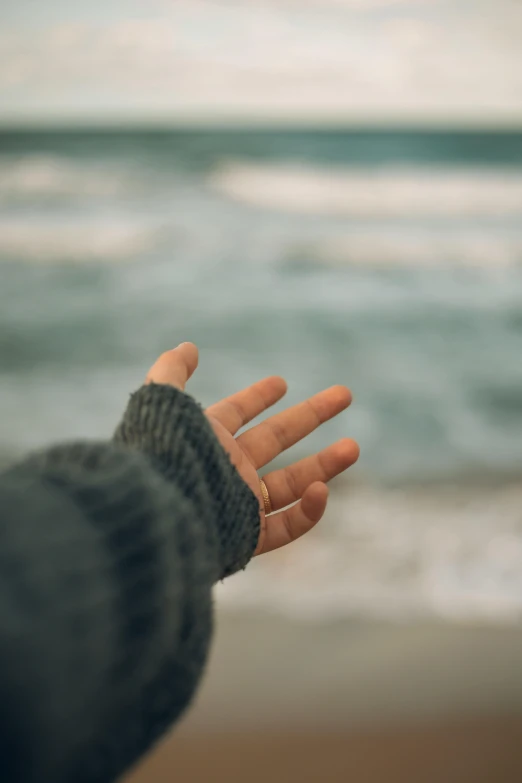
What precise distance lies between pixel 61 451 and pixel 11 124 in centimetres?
1078

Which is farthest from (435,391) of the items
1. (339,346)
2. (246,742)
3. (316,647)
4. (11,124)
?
(11,124)

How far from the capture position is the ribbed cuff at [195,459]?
0.69m

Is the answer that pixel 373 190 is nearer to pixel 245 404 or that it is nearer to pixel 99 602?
pixel 245 404

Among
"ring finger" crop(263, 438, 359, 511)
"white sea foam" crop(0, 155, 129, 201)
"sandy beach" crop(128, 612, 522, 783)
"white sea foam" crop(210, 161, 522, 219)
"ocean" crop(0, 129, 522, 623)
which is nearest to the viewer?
"ring finger" crop(263, 438, 359, 511)

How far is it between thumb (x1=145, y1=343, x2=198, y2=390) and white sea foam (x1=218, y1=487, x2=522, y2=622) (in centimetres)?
86

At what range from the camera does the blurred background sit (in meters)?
1.31

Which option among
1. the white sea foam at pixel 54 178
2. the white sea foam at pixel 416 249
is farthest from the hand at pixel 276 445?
the white sea foam at pixel 54 178

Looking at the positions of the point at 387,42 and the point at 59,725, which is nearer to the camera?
the point at 59,725

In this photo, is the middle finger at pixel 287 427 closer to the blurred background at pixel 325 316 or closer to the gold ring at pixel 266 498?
the gold ring at pixel 266 498

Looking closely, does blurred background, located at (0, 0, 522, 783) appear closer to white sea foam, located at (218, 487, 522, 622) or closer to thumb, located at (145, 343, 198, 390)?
white sea foam, located at (218, 487, 522, 622)

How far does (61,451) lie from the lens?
615 millimetres

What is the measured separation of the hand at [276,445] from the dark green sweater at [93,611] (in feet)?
0.75

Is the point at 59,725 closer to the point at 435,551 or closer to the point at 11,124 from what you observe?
the point at 435,551

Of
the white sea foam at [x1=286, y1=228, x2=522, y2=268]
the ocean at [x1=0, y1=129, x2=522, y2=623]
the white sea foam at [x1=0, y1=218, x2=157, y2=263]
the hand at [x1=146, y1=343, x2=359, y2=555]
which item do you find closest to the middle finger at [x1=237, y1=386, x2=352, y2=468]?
the hand at [x1=146, y1=343, x2=359, y2=555]
